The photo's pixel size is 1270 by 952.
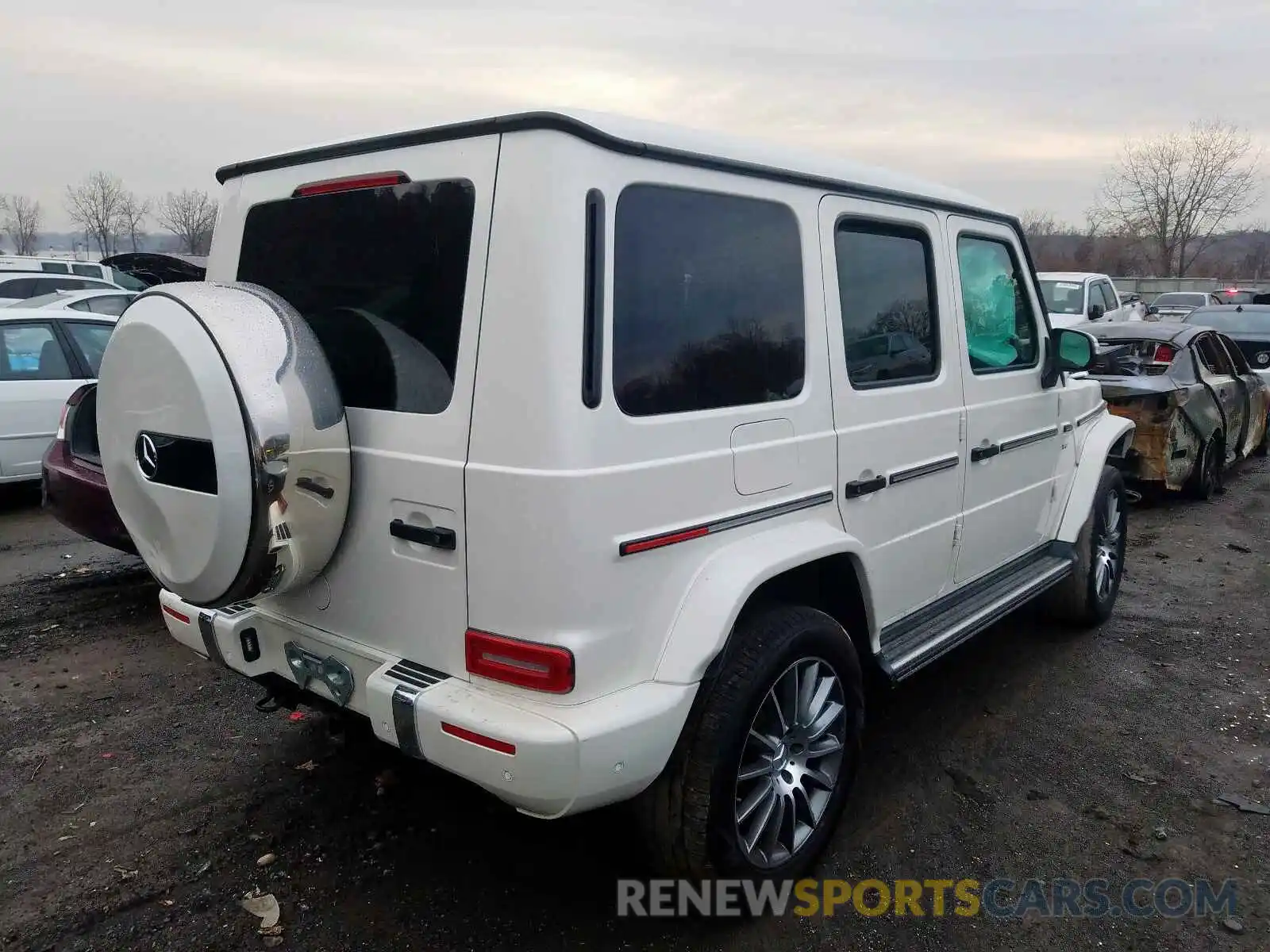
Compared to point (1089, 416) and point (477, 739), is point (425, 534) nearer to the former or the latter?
point (477, 739)

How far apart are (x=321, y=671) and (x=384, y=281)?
1150 mm

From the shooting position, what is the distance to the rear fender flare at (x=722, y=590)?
7.71ft

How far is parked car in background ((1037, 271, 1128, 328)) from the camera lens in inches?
494

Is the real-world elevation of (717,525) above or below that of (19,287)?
below

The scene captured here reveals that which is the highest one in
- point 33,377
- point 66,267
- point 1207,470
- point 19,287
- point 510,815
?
point 66,267

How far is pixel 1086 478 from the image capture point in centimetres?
469

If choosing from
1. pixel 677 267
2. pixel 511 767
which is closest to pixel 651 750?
pixel 511 767

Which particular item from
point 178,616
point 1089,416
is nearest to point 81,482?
point 178,616

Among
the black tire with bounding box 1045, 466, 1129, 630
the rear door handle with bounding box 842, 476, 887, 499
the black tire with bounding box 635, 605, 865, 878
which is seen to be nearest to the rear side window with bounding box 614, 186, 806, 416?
the rear door handle with bounding box 842, 476, 887, 499

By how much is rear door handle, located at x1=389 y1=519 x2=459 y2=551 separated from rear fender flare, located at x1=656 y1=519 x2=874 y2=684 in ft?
2.04

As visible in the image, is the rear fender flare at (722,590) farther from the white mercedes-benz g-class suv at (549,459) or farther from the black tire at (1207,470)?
the black tire at (1207,470)

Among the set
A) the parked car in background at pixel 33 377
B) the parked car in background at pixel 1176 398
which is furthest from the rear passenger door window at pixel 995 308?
the parked car in background at pixel 33 377

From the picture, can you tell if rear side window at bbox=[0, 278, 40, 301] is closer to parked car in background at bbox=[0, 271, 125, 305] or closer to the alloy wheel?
parked car in background at bbox=[0, 271, 125, 305]

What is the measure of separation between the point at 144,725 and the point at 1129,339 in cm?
838
